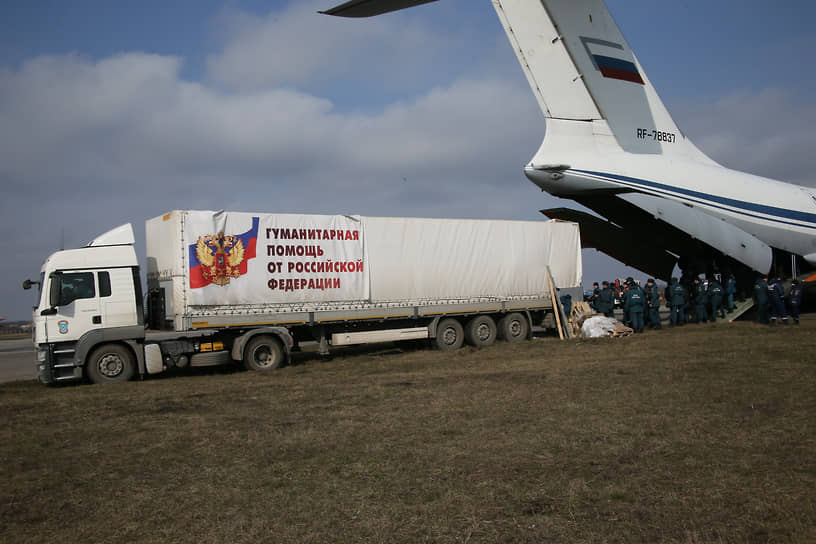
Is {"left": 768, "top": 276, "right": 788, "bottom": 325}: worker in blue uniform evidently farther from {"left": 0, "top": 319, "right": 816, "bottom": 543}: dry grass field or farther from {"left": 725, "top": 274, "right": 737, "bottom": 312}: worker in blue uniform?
{"left": 0, "top": 319, "right": 816, "bottom": 543}: dry grass field

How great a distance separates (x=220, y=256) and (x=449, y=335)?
629 cm

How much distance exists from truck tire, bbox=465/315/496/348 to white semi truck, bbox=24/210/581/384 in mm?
32

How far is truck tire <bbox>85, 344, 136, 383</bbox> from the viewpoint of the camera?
1173 cm

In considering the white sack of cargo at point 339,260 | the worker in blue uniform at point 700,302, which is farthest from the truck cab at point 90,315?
the worker in blue uniform at point 700,302

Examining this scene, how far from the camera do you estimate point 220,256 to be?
1268 cm

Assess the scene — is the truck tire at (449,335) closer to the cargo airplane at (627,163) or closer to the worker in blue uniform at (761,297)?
the cargo airplane at (627,163)

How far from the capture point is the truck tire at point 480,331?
16.1m

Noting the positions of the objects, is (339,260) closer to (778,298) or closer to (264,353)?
(264,353)

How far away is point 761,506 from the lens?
168 inches

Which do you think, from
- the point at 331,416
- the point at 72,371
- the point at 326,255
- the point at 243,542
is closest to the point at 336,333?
the point at 326,255

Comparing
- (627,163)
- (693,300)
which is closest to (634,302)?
(693,300)

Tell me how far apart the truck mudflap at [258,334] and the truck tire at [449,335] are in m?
4.07

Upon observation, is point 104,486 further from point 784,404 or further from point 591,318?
point 591,318

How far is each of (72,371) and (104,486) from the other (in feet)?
24.2
